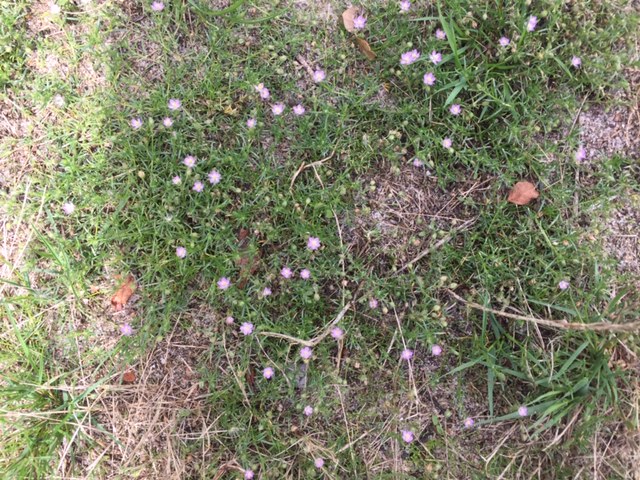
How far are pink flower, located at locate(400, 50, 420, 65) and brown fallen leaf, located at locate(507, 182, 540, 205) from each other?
90 cm

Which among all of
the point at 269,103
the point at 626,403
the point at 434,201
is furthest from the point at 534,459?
the point at 269,103

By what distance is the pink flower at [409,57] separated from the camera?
8.54ft

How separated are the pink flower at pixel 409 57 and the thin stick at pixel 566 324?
128cm

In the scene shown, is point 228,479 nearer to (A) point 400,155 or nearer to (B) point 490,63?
(A) point 400,155

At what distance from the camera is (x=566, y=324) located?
235 centimetres

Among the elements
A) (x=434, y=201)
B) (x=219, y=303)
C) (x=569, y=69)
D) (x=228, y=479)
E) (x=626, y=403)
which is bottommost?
(x=228, y=479)

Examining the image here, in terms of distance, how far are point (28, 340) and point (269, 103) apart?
1898mm

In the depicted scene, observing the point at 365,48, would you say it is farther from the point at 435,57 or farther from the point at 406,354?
the point at 406,354

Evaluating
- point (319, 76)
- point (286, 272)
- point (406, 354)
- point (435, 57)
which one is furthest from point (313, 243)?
point (435, 57)

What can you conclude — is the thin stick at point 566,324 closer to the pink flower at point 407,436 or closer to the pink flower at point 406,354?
the pink flower at point 406,354

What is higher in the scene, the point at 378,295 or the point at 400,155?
the point at 400,155

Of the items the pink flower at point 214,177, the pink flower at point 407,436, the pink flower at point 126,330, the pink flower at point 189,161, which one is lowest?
the pink flower at point 407,436

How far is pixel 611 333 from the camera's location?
Result: 2.44m

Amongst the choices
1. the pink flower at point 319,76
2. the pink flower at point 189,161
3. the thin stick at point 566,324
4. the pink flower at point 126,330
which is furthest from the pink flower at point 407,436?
the pink flower at point 319,76
